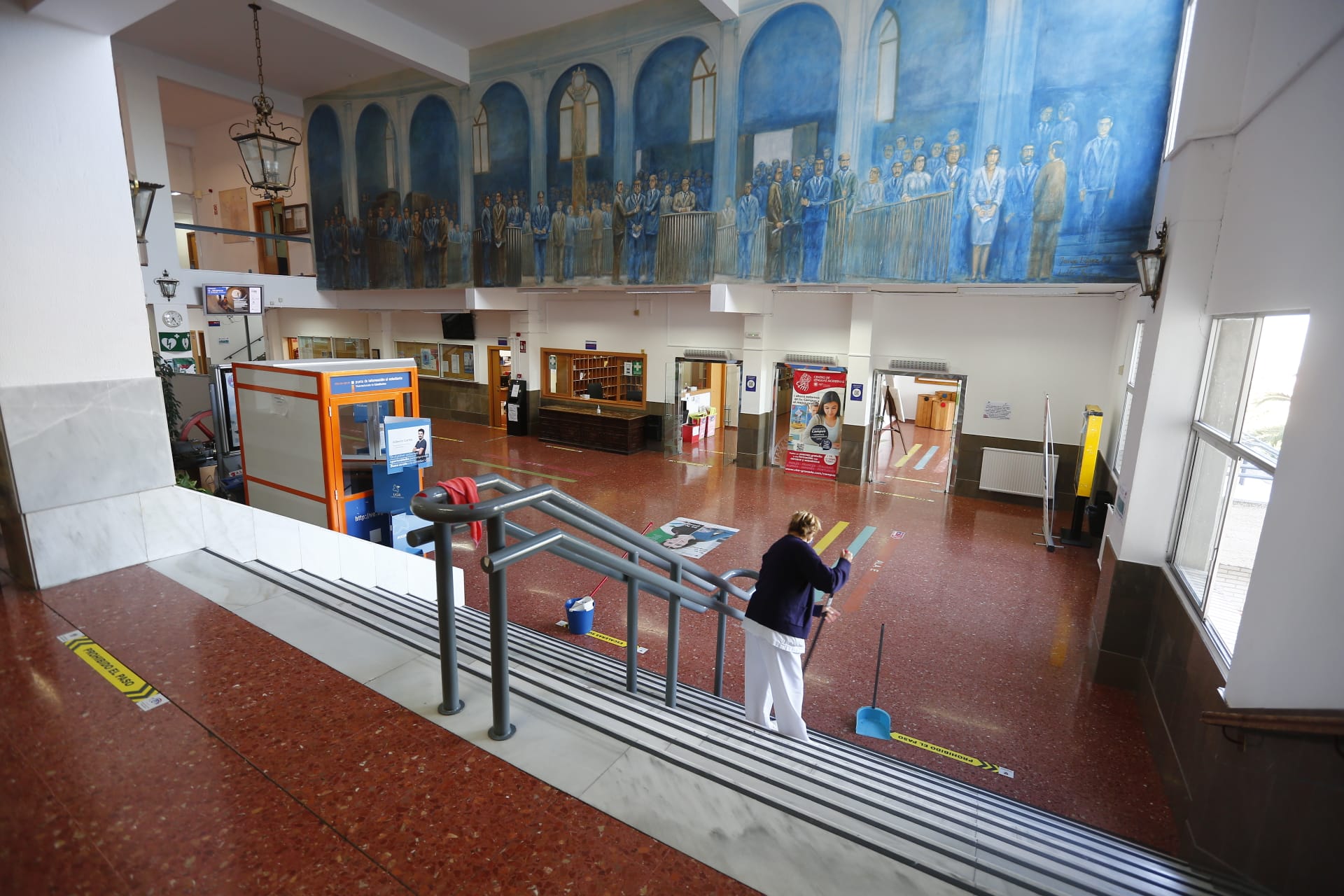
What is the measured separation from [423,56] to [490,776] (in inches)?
560

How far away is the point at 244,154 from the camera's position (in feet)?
25.5

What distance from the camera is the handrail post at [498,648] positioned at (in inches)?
80.4

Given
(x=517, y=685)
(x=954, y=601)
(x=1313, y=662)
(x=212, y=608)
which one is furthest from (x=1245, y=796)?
(x=212, y=608)

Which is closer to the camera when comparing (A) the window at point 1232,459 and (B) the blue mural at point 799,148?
(A) the window at point 1232,459

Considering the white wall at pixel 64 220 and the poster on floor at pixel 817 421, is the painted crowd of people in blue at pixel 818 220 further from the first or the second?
the white wall at pixel 64 220

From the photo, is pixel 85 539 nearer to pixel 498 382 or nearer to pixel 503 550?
pixel 503 550

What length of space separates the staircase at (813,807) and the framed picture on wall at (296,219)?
1802cm

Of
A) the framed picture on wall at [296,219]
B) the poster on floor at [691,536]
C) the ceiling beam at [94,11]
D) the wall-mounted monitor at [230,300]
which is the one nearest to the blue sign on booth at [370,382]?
the poster on floor at [691,536]

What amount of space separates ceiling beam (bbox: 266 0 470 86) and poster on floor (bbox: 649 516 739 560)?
10.1 metres

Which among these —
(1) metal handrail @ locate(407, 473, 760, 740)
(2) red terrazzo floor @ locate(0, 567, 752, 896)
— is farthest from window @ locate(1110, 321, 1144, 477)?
(2) red terrazzo floor @ locate(0, 567, 752, 896)

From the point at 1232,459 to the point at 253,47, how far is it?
1770 cm

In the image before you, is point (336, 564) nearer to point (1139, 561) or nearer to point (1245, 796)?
point (1245, 796)

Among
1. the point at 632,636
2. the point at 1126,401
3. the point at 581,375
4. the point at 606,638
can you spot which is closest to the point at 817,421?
the point at 1126,401

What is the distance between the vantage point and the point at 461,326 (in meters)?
16.4
